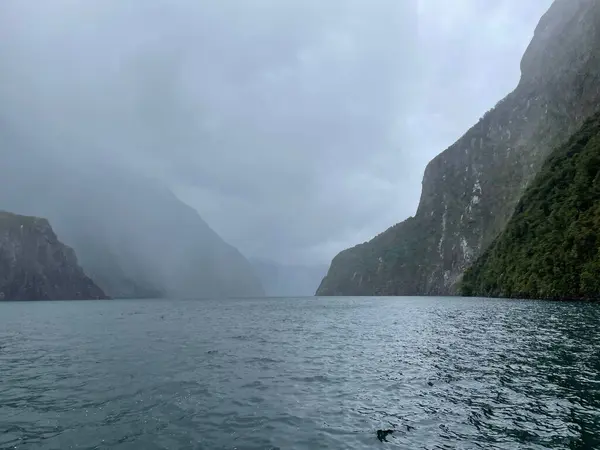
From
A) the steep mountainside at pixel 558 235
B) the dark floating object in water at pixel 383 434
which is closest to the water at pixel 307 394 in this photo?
the dark floating object in water at pixel 383 434

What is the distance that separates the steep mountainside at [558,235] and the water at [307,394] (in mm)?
74682

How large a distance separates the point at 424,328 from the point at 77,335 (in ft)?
168

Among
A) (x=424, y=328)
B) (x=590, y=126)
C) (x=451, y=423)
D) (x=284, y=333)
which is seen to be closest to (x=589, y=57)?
(x=590, y=126)

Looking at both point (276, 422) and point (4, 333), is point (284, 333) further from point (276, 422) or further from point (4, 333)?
point (4, 333)

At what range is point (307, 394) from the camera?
24484 millimetres

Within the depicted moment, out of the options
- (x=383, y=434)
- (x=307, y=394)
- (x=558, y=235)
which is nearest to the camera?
(x=383, y=434)

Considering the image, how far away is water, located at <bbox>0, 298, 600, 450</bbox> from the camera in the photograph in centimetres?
1748

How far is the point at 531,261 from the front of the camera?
129250 millimetres

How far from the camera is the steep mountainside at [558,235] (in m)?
105

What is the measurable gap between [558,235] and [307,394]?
123729mm

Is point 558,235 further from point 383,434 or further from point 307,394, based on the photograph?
point 383,434

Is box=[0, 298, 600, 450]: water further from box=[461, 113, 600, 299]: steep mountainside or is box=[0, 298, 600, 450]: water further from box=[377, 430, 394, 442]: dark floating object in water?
box=[461, 113, 600, 299]: steep mountainside

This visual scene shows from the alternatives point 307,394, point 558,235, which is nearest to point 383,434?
point 307,394

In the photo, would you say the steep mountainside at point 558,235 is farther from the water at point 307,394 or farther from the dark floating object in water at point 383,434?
the dark floating object in water at point 383,434
